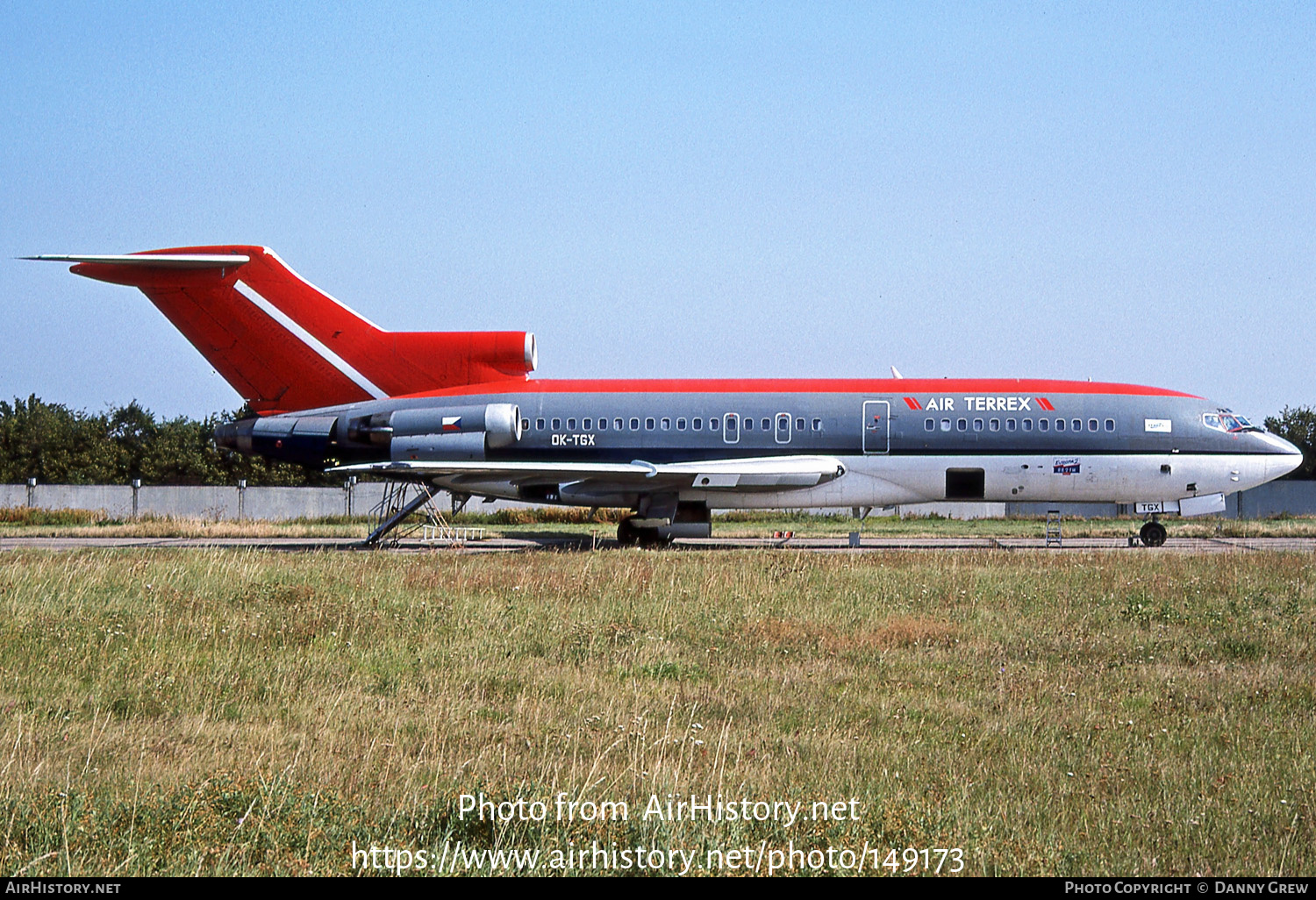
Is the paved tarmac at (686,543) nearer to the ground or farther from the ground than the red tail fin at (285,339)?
nearer to the ground

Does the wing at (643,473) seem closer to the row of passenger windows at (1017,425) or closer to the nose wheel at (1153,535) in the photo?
the row of passenger windows at (1017,425)

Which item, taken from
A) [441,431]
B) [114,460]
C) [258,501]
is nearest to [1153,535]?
[441,431]

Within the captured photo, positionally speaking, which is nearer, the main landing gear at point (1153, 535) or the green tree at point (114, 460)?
the main landing gear at point (1153, 535)

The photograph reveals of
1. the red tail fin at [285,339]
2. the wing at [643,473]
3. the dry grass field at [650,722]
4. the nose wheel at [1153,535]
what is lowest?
the dry grass field at [650,722]

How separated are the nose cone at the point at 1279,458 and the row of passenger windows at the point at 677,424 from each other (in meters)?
10.5

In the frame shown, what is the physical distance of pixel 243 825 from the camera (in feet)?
17.0

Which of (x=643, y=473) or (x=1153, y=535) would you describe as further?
(x=1153, y=535)

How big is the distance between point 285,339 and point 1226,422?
22033 mm

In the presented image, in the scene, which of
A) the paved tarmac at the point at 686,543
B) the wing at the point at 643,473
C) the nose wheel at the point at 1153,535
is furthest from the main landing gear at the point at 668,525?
the nose wheel at the point at 1153,535

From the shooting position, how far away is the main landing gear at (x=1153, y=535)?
84.4 feet

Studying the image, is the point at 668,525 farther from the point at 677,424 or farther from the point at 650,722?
Answer: the point at 650,722

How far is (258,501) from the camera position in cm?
4625

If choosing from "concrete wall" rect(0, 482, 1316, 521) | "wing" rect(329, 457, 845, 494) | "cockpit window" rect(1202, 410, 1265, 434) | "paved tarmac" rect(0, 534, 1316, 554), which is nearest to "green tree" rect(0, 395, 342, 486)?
"concrete wall" rect(0, 482, 1316, 521)

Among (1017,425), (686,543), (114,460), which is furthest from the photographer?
(114,460)
